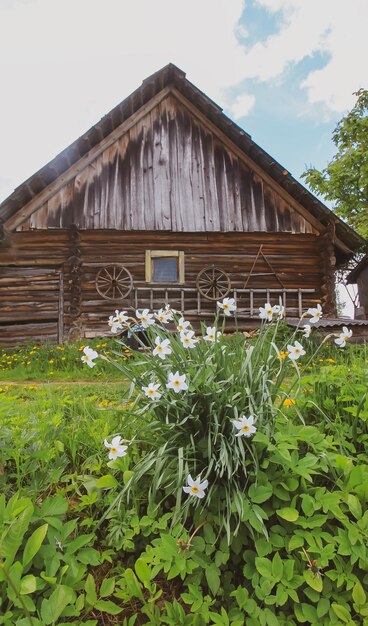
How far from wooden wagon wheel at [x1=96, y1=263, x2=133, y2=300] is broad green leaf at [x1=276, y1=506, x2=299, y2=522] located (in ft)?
28.0

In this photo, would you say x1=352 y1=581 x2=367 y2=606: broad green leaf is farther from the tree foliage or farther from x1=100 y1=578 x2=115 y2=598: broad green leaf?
the tree foliage

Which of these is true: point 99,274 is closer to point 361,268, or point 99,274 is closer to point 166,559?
point 166,559

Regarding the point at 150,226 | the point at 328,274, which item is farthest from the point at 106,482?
the point at 328,274

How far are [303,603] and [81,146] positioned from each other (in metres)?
10.0

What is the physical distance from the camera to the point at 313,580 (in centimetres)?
161

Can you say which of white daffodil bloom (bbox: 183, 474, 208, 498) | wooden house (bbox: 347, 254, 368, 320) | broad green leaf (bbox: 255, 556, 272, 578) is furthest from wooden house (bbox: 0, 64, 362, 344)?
wooden house (bbox: 347, 254, 368, 320)

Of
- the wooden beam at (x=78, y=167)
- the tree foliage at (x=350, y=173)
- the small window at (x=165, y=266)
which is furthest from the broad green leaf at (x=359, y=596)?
the tree foliage at (x=350, y=173)

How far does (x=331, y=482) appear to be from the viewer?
6.89 ft

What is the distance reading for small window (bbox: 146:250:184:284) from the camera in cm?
1030

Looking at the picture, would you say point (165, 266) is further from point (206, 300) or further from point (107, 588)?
point (107, 588)

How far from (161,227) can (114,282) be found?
1735 mm

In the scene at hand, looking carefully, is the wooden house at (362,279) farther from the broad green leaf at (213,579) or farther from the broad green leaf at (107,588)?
the broad green leaf at (107,588)

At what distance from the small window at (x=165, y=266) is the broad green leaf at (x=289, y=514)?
28.5 feet

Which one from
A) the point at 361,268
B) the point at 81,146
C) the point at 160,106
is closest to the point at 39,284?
the point at 81,146
